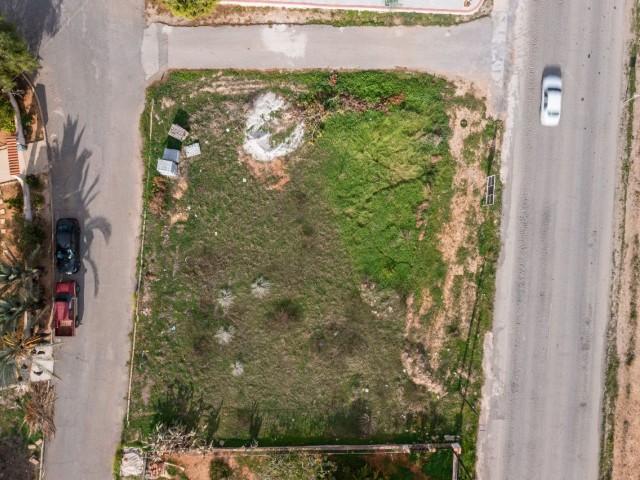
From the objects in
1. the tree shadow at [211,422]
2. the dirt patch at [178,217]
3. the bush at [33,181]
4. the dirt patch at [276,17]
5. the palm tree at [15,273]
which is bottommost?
the tree shadow at [211,422]

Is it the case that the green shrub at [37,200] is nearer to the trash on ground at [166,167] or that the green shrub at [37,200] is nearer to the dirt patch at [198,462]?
the trash on ground at [166,167]

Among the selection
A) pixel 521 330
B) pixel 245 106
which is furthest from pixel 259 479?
pixel 245 106

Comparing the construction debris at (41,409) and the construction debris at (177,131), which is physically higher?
the construction debris at (177,131)

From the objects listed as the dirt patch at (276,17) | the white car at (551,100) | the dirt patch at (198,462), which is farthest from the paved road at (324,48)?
the dirt patch at (198,462)

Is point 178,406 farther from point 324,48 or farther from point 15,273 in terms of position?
point 324,48

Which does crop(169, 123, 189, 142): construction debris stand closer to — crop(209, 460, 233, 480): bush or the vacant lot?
the vacant lot

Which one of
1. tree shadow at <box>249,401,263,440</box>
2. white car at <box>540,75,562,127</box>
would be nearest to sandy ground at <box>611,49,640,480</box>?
white car at <box>540,75,562,127</box>
